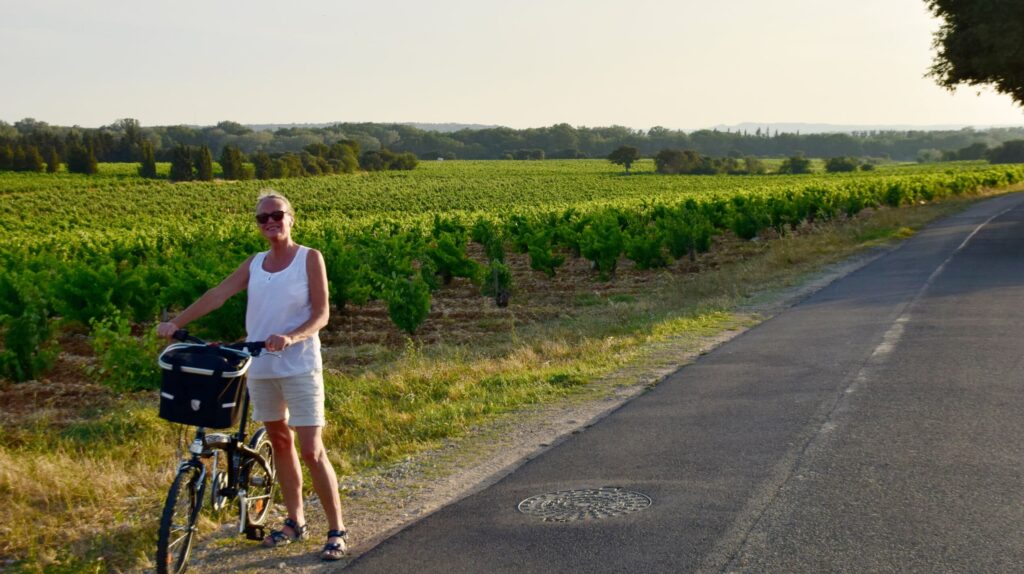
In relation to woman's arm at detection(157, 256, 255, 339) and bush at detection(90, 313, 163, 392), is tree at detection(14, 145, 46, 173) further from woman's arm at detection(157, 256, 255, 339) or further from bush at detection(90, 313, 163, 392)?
woman's arm at detection(157, 256, 255, 339)

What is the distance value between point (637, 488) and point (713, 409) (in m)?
2.56

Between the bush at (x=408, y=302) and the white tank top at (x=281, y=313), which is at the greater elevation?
the white tank top at (x=281, y=313)

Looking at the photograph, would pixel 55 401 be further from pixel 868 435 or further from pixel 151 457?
pixel 868 435

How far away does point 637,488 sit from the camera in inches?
260

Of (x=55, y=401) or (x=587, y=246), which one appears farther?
(x=587, y=246)

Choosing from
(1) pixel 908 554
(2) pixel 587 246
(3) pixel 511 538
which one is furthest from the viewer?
(2) pixel 587 246

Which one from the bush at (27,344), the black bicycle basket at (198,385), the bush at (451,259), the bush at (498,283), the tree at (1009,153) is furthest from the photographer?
the tree at (1009,153)

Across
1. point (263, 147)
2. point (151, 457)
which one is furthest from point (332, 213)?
point (263, 147)

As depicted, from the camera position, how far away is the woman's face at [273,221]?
17.4ft

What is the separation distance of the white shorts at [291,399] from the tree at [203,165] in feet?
317

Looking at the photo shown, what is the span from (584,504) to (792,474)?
1.45m

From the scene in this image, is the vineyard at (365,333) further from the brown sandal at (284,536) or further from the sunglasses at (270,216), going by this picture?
the sunglasses at (270,216)

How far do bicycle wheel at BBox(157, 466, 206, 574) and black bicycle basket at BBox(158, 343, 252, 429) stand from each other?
1.17 ft

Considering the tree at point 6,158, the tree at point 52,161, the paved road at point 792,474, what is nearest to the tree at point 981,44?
the paved road at point 792,474
